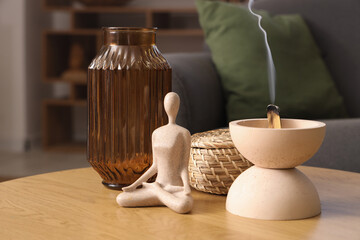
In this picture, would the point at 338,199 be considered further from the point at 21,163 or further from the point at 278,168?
the point at 21,163

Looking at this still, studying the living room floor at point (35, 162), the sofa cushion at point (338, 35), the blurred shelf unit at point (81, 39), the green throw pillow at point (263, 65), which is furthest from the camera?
the blurred shelf unit at point (81, 39)

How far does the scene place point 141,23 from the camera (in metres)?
3.81

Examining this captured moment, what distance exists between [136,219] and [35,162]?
2.66 meters

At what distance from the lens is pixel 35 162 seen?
3.20 m

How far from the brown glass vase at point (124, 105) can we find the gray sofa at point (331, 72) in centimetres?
61

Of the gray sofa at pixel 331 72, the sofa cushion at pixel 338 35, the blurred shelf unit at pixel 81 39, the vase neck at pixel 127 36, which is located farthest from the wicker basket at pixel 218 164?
the blurred shelf unit at pixel 81 39

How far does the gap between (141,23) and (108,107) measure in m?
3.07

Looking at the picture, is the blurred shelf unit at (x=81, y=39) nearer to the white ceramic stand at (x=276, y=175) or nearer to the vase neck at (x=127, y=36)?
the vase neck at (x=127, y=36)

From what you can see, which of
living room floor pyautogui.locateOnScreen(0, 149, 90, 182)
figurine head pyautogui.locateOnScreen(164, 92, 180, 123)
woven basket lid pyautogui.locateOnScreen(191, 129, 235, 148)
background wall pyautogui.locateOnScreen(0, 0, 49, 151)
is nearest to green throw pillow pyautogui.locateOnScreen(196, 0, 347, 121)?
woven basket lid pyautogui.locateOnScreen(191, 129, 235, 148)

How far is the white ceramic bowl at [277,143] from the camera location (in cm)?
66

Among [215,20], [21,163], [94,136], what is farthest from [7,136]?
[94,136]

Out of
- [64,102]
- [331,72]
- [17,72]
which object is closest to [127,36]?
[331,72]

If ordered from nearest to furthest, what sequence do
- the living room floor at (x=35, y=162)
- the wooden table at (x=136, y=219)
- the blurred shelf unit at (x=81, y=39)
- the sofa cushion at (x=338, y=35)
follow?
1. the wooden table at (x=136, y=219)
2. the sofa cushion at (x=338, y=35)
3. the living room floor at (x=35, y=162)
4. the blurred shelf unit at (x=81, y=39)

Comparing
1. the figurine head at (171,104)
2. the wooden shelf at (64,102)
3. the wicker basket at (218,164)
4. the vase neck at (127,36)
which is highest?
the vase neck at (127,36)
